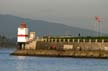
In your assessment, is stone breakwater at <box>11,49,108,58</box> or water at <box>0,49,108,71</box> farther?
stone breakwater at <box>11,49,108,58</box>

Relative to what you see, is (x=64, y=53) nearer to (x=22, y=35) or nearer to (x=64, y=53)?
(x=64, y=53)

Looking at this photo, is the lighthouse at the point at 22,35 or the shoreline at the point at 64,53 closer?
the shoreline at the point at 64,53

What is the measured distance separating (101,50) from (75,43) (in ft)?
25.0

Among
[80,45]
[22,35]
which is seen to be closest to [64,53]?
[80,45]

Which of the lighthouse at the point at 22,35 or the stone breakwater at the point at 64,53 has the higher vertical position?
the lighthouse at the point at 22,35

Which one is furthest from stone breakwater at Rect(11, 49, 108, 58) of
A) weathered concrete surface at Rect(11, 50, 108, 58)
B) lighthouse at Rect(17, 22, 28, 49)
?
lighthouse at Rect(17, 22, 28, 49)

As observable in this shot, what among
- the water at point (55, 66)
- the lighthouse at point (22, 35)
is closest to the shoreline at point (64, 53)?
the lighthouse at point (22, 35)

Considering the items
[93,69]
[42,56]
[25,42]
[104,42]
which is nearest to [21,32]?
[25,42]

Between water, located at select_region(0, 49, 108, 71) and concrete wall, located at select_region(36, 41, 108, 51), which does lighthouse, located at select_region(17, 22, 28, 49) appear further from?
water, located at select_region(0, 49, 108, 71)

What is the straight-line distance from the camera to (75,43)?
115 meters

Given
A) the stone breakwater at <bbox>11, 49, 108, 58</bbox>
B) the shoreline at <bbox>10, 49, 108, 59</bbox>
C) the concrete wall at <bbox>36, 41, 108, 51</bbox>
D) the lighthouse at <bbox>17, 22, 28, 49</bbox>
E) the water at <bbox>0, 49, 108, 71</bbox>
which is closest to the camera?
the water at <bbox>0, 49, 108, 71</bbox>

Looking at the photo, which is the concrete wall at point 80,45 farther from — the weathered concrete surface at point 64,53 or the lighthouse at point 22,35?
the lighthouse at point 22,35

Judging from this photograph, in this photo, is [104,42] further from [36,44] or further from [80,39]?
[36,44]

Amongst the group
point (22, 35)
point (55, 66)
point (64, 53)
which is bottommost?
point (55, 66)
